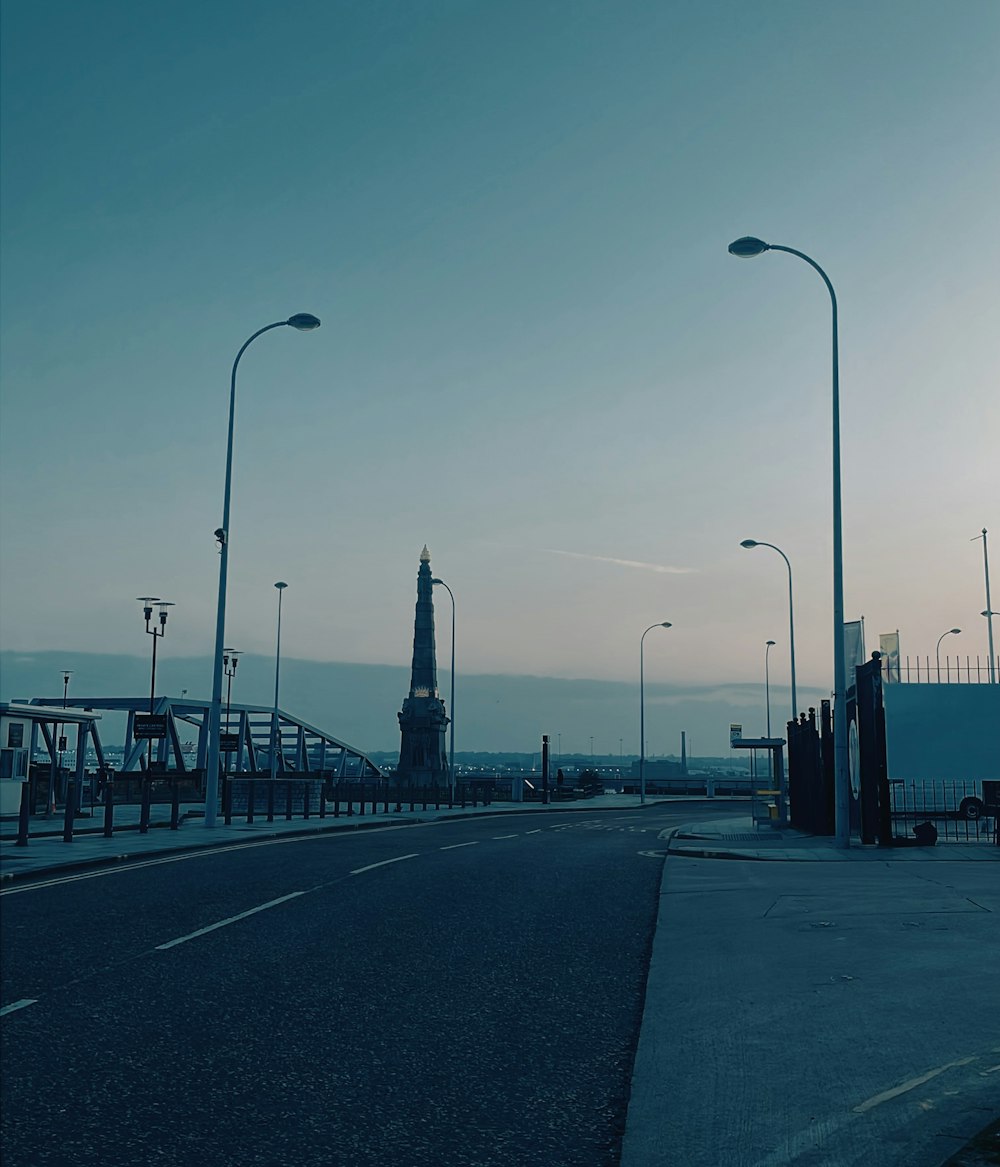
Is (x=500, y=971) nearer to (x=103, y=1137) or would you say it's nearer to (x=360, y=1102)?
(x=360, y=1102)

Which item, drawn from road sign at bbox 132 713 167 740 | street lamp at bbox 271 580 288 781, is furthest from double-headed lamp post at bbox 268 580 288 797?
road sign at bbox 132 713 167 740

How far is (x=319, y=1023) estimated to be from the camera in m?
7.02

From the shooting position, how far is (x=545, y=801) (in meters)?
62.3

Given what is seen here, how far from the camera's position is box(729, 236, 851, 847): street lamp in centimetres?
2183

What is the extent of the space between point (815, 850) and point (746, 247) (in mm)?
12365

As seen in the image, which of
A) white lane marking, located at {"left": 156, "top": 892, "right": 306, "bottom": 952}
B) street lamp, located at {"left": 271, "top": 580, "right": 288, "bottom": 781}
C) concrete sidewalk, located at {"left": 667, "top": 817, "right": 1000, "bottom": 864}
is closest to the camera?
white lane marking, located at {"left": 156, "top": 892, "right": 306, "bottom": 952}

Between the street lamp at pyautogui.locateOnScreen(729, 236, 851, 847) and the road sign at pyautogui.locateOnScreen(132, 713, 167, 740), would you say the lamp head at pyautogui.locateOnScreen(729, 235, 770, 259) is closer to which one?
the street lamp at pyautogui.locateOnScreen(729, 236, 851, 847)

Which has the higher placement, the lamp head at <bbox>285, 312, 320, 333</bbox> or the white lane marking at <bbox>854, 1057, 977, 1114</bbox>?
the lamp head at <bbox>285, 312, 320, 333</bbox>

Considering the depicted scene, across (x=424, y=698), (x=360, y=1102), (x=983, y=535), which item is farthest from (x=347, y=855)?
(x=424, y=698)

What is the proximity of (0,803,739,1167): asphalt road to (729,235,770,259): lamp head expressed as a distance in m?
14.4

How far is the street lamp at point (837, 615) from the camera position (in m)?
21.8

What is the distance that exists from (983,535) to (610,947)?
6547 cm

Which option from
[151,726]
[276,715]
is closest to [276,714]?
[276,715]

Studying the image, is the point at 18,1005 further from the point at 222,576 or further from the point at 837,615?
the point at 222,576
